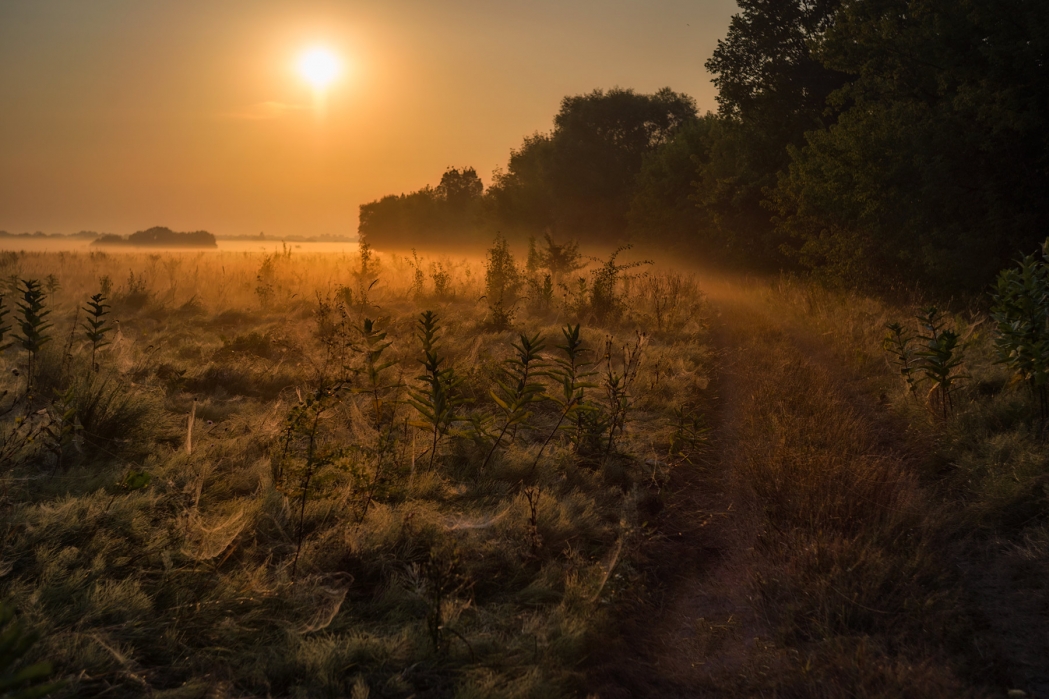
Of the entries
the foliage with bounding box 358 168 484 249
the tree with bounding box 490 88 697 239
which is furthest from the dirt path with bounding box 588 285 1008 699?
the foliage with bounding box 358 168 484 249

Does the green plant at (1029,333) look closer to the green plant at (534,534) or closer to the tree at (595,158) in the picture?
the green plant at (534,534)

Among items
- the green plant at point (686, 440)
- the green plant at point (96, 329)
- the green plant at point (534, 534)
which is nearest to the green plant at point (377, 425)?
the green plant at point (534, 534)

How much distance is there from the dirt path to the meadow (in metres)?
0.27

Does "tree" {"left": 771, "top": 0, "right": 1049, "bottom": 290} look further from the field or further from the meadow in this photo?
the meadow

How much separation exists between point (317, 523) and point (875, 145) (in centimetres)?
1329

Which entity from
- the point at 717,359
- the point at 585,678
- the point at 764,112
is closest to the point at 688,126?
the point at 764,112

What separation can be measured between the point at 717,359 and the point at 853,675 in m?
6.30

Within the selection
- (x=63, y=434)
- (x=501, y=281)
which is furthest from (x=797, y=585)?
(x=501, y=281)

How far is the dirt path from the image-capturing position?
104 inches

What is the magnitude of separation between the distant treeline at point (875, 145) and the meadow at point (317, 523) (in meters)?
8.44

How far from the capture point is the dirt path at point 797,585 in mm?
2641

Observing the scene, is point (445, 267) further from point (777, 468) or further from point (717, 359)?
point (777, 468)

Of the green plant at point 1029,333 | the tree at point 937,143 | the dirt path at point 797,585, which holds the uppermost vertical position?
the tree at point 937,143

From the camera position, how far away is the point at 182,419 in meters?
5.43
